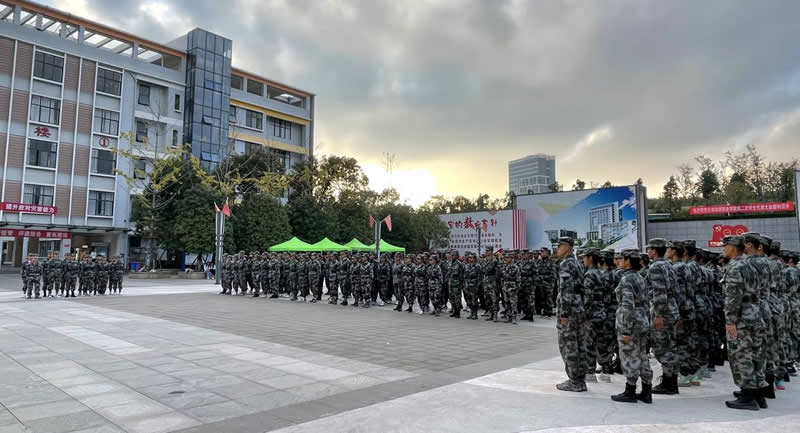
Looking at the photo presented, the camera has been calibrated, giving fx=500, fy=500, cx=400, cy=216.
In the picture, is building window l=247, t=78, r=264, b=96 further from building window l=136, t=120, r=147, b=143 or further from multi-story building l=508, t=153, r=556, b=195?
multi-story building l=508, t=153, r=556, b=195

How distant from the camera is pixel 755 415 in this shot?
479cm

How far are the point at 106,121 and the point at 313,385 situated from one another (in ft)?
134

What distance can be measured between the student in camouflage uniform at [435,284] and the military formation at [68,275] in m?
12.8

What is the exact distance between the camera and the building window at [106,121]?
38594mm

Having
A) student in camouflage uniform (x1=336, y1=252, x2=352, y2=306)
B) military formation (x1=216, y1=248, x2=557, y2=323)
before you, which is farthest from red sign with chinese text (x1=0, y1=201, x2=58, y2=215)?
student in camouflage uniform (x1=336, y1=252, x2=352, y2=306)

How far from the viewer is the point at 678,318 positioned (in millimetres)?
5934

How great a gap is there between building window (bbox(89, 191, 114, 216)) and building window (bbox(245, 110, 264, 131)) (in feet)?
52.1

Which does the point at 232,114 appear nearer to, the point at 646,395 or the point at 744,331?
the point at 646,395

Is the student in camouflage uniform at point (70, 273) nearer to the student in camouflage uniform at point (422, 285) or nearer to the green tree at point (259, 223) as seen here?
the student in camouflage uniform at point (422, 285)

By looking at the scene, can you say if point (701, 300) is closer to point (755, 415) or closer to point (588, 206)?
point (755, 415)

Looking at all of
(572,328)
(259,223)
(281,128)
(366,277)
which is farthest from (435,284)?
(281,128)

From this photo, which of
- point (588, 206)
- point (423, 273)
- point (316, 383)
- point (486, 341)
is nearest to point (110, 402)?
point (316, 383)

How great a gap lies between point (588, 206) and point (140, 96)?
36534 mm

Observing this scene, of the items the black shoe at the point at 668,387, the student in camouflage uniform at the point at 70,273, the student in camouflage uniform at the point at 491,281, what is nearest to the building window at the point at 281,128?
the student in camouflage uniform at the point at 70,273
